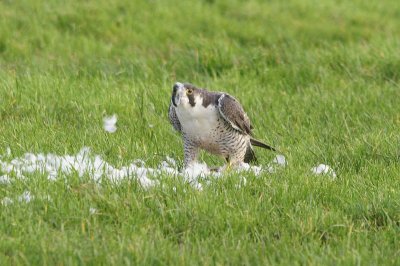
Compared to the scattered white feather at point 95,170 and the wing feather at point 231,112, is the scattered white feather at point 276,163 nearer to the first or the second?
the scattered white feather at point 95,170

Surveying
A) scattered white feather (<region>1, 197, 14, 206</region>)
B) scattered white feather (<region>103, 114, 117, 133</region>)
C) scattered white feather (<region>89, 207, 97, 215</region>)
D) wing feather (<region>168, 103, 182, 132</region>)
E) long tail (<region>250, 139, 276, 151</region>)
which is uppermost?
wing feather (<region>168, 103, 182, 132</region>)

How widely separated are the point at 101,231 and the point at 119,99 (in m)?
3.38

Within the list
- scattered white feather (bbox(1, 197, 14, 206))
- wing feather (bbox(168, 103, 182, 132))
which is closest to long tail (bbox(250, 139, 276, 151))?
wing feather (bbox(168, 103, 182, 132))

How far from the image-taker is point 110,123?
311 inches

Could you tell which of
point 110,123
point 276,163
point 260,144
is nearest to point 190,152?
point 276,163

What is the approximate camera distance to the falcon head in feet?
21.1

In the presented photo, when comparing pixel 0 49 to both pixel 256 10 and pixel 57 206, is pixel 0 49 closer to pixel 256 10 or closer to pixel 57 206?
pixel 256 10

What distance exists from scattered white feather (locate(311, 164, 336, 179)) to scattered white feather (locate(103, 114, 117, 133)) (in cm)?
201

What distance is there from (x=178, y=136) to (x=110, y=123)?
0.64 metres

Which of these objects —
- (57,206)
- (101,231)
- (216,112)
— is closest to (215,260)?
(101,231)

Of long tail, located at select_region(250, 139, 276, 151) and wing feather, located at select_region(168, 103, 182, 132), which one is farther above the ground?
wing feather, located at select_region(168, 103, 182, 132)

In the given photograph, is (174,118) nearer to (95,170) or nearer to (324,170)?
(95,170)

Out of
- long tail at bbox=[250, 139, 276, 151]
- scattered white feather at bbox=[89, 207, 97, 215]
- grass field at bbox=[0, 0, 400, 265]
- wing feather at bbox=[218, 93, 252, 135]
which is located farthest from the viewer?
long tail at bbox=[250, 139, 276, 151]

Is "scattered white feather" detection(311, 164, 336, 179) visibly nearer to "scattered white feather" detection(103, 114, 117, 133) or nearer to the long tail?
the long tail
